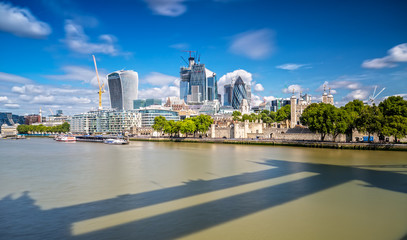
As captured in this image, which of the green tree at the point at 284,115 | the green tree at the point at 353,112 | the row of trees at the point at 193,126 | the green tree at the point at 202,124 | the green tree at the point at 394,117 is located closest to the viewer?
the green tree at the point at 394,117

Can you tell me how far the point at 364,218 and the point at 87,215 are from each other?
10808 millimetres

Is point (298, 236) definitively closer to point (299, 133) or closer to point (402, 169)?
point (402, 169)

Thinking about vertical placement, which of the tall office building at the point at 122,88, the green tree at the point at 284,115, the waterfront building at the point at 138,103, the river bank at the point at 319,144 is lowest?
the river bank at the point at 319,144

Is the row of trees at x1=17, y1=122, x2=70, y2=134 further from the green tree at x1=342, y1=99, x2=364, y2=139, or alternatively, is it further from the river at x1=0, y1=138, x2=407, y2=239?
the green tree at x1=342, y1=99, x2=364, y2=139

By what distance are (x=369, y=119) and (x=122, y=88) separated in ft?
493

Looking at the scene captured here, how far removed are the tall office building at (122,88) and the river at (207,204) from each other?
15363cm

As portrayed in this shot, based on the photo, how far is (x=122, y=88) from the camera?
16875 cm

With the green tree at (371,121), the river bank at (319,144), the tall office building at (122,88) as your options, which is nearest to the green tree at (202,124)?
the river bank at (319,144)

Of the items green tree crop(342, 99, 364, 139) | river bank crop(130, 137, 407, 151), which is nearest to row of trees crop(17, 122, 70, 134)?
river bank crop(130, 137, 407, 151)

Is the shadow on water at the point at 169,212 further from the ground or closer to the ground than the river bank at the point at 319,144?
closer to the ground

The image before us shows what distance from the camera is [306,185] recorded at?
16.5 m

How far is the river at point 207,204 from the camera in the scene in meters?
9.75

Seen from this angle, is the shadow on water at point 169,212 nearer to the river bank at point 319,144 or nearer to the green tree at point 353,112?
the river bank at point 319,144

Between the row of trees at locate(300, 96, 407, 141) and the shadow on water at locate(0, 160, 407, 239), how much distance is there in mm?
17915
